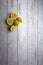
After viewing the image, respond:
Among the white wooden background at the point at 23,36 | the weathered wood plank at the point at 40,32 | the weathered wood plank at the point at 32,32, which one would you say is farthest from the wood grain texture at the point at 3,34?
the weathered wood plank at the point at 40,32

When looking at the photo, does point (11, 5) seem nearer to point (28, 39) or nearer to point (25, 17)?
point (25, 17)

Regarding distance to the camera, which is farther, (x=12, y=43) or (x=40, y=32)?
(x=40, y=32)

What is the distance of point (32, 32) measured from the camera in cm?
203

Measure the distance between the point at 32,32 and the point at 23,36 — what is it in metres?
0.17

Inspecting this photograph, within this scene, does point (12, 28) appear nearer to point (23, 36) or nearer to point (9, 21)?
point (9, 21)

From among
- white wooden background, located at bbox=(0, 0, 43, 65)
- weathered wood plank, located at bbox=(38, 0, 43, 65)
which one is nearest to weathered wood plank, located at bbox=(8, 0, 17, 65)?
white wooden background, located at bbox=(0, 0, 43, 65)

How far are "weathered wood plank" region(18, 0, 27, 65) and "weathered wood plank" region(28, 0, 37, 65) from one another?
69mm

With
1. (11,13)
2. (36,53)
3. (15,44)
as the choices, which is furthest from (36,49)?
(11,13)

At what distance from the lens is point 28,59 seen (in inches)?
77.9

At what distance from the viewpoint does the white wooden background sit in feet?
5.89


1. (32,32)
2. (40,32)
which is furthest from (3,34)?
(40,32)

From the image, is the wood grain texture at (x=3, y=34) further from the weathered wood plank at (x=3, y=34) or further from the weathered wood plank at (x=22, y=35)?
the weathered wood plank at (x=22, y=35)

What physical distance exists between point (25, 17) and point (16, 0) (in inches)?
10.6

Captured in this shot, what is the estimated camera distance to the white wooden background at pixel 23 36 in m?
Result: 1.79
